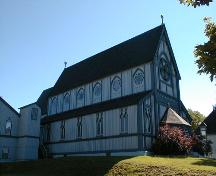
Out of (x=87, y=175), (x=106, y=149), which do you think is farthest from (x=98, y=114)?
(x=87, y=175)

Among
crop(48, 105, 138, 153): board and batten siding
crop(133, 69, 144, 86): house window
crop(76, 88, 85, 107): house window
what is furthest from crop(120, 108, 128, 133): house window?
crop(76, 88, 85, 107): house window

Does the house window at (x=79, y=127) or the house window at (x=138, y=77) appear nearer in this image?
the house window at (x=138, y=77)

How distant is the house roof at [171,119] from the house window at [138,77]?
14.0ft

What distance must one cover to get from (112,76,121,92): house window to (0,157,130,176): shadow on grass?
1095cm

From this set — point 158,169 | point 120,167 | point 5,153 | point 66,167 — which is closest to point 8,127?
point 5,153

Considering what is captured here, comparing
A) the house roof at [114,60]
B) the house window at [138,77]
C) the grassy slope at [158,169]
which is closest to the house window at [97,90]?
the house roof at [114,60]

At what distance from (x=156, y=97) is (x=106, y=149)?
7564 mm

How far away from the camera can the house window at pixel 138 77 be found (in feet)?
113

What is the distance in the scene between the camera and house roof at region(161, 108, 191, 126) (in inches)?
1273

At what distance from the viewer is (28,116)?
4172cm

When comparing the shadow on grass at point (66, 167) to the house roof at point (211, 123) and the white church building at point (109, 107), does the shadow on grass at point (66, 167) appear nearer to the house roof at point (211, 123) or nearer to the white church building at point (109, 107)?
the white church building at point (109, 107)

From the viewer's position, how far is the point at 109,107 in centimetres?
3350

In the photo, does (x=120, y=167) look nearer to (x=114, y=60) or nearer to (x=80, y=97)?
(x=114, y=60)

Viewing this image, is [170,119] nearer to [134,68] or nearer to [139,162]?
[134,68]
